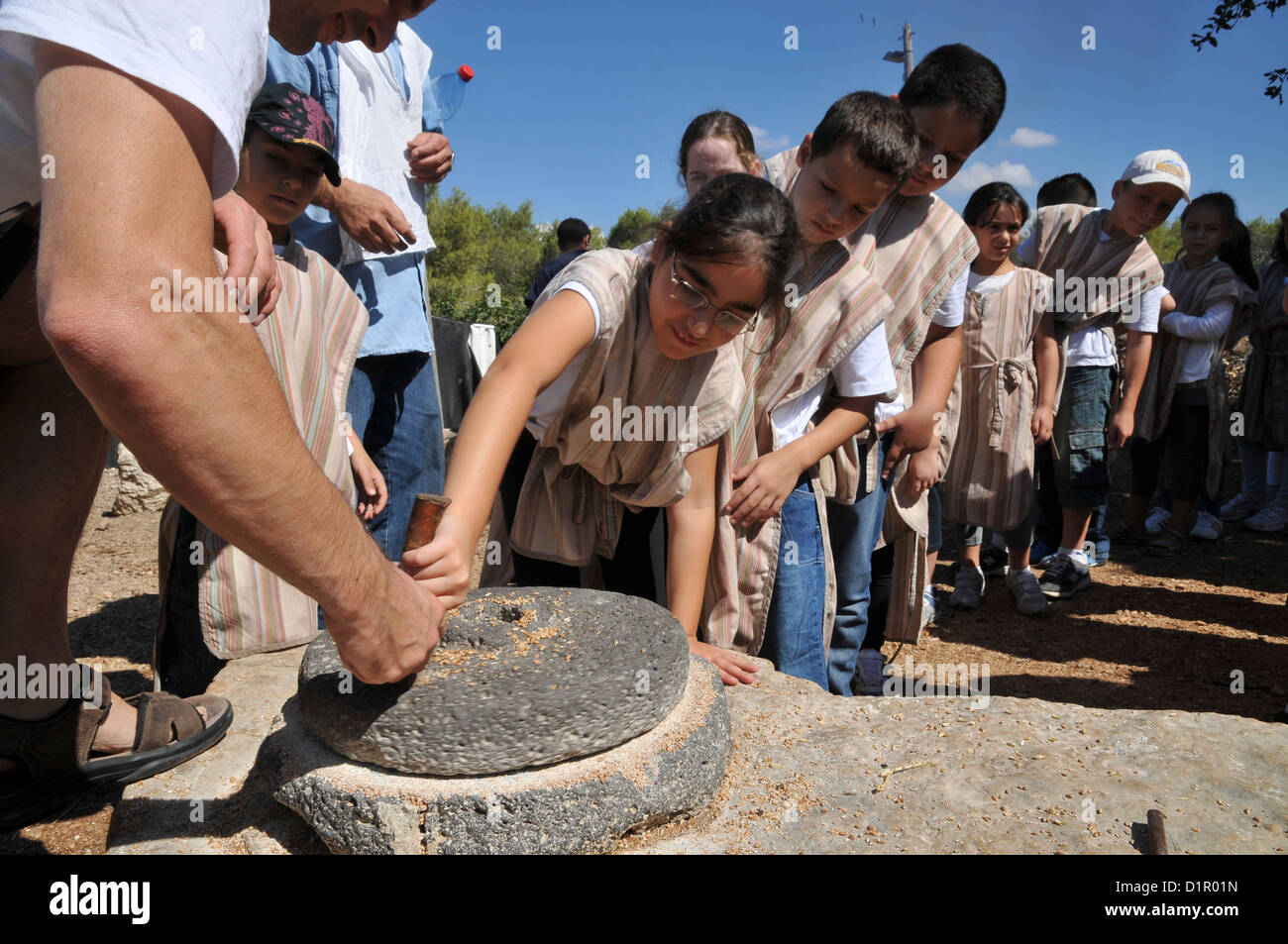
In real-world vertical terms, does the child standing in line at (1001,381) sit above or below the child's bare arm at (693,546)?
above

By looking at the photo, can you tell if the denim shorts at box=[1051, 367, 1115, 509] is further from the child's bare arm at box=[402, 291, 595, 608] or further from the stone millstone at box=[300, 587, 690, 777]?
the stone millstone at box=[300, 587, 690, 777]

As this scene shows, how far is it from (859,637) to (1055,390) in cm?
232

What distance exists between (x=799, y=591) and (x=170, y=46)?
210 cm

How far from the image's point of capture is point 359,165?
2.81m

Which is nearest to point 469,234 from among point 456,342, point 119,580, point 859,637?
point 456,342

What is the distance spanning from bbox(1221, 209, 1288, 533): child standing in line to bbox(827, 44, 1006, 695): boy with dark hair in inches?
159

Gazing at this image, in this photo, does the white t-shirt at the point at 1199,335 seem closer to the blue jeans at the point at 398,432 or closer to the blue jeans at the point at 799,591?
the blue jeans at the point at 799,591

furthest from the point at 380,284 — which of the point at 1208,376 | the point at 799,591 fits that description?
the point at 1208,376

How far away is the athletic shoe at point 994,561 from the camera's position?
5.60 m

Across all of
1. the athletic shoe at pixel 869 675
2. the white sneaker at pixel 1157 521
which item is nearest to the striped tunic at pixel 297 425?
the athletic shoe at pixel 869 675

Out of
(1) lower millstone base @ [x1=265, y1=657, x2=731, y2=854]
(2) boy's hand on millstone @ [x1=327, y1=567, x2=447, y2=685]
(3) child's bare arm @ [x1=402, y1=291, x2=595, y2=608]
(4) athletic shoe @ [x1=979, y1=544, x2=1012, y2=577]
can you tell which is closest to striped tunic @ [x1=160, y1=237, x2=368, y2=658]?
(3) child's bare arm @ [x1=402, y1=291, x2=595, y2=608]

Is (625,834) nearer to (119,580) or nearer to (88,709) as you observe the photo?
(88,709)

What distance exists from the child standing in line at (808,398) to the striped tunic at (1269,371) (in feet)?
15.9

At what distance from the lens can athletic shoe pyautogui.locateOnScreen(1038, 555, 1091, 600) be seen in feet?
16.7
